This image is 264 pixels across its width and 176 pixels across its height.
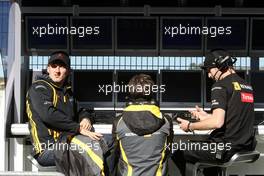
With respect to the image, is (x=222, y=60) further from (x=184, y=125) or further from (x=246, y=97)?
(x=184, y=125)

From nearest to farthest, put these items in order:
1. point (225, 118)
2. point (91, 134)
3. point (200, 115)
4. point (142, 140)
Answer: point (142, 140)
point (225, 118)
point (91, 134)
point (200, 115)

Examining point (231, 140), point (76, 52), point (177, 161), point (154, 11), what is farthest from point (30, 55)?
point (231, 140)

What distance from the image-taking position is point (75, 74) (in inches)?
217

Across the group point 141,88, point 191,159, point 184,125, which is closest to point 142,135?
point 141,88

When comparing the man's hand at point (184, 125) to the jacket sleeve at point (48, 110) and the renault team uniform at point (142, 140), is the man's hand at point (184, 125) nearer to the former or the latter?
the renault team uniform at point (142, 140)

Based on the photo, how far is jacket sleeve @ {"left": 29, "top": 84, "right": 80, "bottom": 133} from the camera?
410 centimetres

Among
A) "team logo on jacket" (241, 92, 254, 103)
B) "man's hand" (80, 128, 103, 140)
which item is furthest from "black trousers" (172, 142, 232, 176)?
"man's hand" (80, 128, 103, 140)

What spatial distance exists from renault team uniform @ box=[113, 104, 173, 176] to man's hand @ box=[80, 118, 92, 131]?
1.93ft

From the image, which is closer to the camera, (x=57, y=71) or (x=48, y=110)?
(x=48, y=110)

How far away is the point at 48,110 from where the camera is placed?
4.10 m

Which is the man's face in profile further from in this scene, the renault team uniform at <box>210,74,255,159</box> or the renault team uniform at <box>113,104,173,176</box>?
the renault team uniform at <box>210,74,255,159</box>

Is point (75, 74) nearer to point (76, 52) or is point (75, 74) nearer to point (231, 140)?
point (76, 52)

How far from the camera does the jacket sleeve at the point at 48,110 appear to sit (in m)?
4.10

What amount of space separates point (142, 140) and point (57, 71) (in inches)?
38.6
